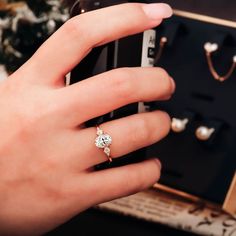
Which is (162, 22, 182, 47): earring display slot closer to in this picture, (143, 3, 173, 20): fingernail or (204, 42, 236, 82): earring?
(204, 42, 236, 82): earring

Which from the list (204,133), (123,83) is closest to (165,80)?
(123,83)

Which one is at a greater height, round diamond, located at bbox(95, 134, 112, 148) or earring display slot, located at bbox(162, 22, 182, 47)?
earring display slot, located at bbox(162, 22, 182, 47)

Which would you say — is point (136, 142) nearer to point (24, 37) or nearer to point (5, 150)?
point (5, 150)

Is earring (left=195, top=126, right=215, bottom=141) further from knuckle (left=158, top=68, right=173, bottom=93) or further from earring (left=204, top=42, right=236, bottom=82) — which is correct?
knuckle (left=158, top=68, right=173, bottom=93)

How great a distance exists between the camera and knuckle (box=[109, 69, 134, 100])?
1.43 ft

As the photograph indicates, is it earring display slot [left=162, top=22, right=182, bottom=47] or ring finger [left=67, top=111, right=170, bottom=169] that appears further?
earring display slot [left=162, top=22, right=182, bottom=47]

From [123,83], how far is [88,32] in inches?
2.7

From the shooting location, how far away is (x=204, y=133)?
0.65 m

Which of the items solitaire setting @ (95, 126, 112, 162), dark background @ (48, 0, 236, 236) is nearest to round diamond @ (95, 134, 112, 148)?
solitaire setting @ (95, 126, 112, 162)

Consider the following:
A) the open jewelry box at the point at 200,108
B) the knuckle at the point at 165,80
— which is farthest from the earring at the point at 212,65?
the knuckle at the point at 165,80

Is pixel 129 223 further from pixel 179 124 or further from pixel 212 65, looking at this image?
pixel 212 65

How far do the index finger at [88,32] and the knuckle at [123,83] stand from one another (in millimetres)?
40

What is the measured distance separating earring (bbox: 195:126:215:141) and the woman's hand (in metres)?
0.18

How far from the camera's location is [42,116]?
437 millimetres
